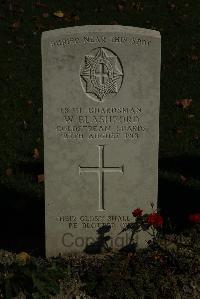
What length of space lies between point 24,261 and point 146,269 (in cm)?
96

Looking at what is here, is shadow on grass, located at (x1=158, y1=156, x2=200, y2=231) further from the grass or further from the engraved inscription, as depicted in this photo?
the engraved inscription

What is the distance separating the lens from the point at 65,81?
4867 mm

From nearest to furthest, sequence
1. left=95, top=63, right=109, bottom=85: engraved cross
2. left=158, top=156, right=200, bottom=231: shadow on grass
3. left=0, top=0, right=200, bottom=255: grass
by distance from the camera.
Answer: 1. left=95, top=63, right=109, bottom=85: engraved cross
2. left=158, top=156, right=200, bottom=231: shadow on grass
3. left=0, top=0, right=200, bottom=255: grass

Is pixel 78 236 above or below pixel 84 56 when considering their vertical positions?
below

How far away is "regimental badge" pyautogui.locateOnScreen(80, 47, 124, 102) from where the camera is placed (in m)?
4.84

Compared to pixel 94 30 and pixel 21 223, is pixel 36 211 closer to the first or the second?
pixel 21 223

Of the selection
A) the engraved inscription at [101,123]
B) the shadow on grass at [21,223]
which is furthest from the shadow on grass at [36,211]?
the engraved inscription at [101,123]

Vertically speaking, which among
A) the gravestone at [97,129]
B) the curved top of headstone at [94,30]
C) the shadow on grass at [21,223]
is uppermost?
the curved top of headstone at [94,30]

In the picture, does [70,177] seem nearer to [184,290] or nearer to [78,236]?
[78,236]

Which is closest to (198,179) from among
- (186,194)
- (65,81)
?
(186,194)

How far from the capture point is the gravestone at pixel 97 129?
15.8ft

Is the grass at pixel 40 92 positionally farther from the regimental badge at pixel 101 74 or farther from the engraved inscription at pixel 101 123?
the regimental badge at pixel 101 74

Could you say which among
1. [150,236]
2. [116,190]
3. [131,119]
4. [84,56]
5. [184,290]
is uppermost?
[84,56]

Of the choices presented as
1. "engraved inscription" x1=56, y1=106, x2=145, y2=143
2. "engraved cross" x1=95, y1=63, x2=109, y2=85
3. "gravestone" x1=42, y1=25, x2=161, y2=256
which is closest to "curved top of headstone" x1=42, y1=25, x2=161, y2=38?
"gravestone" x1=42, y1=25, x2=161, y2=256
